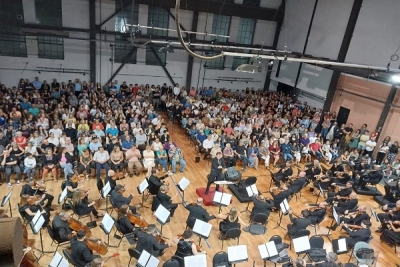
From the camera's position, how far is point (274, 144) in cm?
1193

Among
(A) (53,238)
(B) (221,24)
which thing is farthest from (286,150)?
(B) (221,24)

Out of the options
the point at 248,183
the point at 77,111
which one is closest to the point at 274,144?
the point at 248,183

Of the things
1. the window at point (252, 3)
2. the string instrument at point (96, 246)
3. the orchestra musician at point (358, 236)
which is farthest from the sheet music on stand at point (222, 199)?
the window at point (252, 3)

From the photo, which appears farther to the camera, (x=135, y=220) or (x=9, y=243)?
(x=135, y=220)

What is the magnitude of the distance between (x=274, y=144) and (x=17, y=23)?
13133 millimetres

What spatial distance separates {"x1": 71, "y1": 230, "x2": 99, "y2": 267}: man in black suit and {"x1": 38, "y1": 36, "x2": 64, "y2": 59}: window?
1307 centimetres

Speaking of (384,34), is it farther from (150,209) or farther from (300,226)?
(150,209)

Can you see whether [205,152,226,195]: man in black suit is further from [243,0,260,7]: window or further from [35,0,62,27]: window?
[243,0,260,7]: window

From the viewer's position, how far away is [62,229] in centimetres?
625

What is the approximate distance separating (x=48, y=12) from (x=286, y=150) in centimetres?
1299

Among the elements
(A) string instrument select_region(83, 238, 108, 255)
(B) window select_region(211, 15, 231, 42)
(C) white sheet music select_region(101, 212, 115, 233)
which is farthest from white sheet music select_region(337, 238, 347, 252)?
(B) window select_region(211, 15, 231, 42)

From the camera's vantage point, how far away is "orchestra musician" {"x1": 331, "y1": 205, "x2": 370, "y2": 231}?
7.91 metres

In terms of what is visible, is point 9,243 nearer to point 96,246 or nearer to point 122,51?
point 96,246

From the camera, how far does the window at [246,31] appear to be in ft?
63.3
